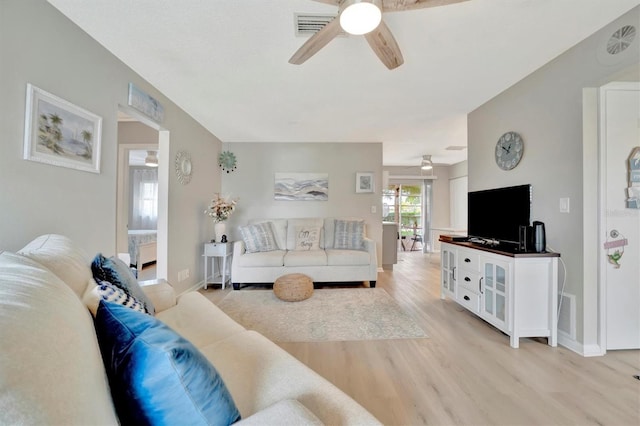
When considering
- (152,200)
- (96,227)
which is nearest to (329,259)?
(96,227)

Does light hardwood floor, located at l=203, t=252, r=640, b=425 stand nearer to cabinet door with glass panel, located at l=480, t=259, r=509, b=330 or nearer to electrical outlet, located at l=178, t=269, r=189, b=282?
cabinet door with glass panel, located at l=480, t=259, r=509, b=330

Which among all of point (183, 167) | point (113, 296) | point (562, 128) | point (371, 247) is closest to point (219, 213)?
point (183, 167)

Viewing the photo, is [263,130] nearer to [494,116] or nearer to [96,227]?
[96,227]

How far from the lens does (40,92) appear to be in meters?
1.47

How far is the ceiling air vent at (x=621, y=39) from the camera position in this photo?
1.68 meters

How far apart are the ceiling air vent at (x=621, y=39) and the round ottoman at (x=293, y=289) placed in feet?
10.9

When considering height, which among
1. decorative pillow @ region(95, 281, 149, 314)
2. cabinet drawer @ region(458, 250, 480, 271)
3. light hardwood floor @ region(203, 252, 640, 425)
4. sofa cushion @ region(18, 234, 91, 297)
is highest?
sofa cushion @ region(18, 234, 91, 297)

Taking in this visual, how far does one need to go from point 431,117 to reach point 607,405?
313cm

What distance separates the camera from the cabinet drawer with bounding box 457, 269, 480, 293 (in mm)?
2500

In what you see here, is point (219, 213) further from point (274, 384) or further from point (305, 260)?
point (274, 384)

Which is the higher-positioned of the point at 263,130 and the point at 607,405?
the point at 263,130

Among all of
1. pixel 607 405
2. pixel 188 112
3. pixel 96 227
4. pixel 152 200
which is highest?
pixel 188 112

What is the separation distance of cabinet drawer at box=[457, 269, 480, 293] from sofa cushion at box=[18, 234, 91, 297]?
116 inches

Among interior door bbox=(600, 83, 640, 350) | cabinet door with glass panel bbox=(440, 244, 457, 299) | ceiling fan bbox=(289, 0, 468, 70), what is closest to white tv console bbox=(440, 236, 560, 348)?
interior door bbox=(600, 83, 640, 350)
